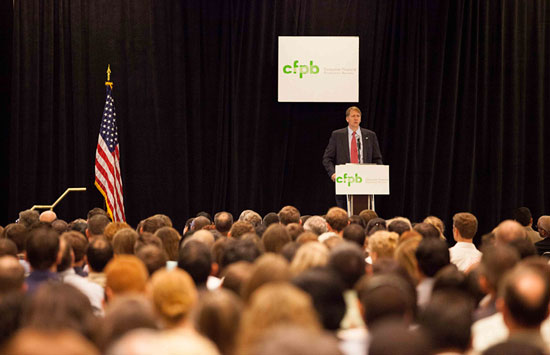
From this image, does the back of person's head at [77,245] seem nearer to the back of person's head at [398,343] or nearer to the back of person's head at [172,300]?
the back of person's head at [172,300]

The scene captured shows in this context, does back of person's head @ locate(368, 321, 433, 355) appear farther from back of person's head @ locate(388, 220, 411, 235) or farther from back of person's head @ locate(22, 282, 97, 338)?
back of person's head @ locate(388, 220, 411, 235)

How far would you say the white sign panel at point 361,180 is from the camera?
7.62 metres

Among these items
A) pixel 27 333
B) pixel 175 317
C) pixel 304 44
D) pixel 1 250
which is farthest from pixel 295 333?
pixel 304 44

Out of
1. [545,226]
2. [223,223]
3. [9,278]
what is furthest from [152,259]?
[545,226]

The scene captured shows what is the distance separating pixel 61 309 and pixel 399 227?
3753mm

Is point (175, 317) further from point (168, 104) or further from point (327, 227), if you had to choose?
point (168, 104)

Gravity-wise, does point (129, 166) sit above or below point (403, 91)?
below

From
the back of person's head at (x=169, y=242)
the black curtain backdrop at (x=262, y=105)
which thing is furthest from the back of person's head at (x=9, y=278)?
the black curtain backdrop at (x=262, y=105)

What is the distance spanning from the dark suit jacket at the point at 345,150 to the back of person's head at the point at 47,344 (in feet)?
22.2

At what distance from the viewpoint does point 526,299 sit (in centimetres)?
260

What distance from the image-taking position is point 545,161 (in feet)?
34.1

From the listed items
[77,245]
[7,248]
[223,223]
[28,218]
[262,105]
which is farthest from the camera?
[262,105]

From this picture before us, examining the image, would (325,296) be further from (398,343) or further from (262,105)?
(262,105)

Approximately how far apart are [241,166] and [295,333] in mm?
8543
